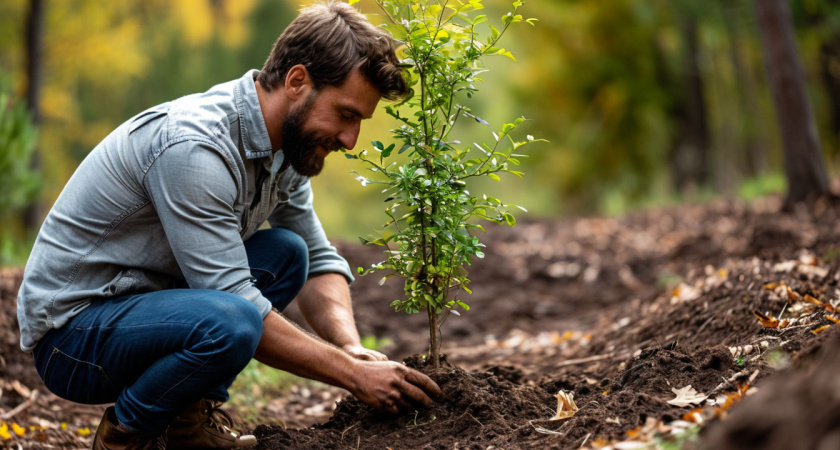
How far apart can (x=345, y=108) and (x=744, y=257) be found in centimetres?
359

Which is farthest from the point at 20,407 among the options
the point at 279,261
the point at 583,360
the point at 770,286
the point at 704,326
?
the point at 770,286

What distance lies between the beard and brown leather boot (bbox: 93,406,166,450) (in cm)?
113

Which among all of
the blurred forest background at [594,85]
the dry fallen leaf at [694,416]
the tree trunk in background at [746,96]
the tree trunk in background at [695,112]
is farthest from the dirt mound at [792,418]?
the tree trunk in background at [695,112]

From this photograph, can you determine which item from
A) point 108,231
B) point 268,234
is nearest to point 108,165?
point 108,231

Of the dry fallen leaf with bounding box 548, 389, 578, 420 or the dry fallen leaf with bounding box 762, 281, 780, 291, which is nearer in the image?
the dry fallen leaf with bounding box 548, 389, 578, 420

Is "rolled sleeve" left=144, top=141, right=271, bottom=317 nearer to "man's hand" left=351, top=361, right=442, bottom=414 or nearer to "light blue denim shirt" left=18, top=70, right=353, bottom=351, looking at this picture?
"light blue denim shirt" left=18, top=70, right=353, bottom=351

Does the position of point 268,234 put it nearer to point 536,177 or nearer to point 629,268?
point 629,268

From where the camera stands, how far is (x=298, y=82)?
109 inches

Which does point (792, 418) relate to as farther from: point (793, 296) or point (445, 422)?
point (793, 296)

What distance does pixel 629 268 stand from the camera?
6871 millimetres

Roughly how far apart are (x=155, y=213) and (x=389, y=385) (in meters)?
1.04

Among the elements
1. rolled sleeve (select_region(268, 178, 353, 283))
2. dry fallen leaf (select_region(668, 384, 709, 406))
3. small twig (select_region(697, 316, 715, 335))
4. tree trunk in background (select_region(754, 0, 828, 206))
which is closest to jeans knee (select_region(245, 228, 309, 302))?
rolled sleeve (select_region(268, 178, 353, 283))

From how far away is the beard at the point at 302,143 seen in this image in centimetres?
275

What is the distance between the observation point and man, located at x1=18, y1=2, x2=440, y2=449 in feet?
8.22
